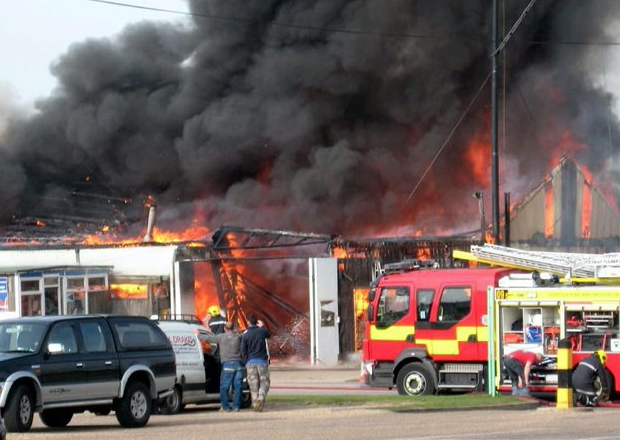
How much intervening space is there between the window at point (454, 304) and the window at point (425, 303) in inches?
8.2

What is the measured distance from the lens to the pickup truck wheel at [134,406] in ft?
57.5

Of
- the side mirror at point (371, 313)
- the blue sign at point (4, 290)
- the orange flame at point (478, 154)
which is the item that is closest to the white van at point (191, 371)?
the side mirror at point (371, 313)

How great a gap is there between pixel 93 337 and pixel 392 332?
7.70m

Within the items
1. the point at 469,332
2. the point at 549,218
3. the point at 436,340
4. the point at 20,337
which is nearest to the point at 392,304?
the point at 436,340

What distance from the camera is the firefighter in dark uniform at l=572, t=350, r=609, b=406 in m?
20.5

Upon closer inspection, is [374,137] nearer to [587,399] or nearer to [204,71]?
[204,71]

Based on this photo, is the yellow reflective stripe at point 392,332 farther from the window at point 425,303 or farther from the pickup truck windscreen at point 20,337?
the pickup truck windscreen at point 20,337

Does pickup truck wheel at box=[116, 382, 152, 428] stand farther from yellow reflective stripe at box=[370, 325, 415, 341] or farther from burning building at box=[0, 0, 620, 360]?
burning building at box=[0, 0, 620, 360]

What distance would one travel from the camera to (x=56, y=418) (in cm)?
1772

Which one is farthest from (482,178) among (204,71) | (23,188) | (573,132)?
(23,188)

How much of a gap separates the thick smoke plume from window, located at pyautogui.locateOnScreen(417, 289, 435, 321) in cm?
1630

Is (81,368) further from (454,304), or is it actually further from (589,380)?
(454,304)

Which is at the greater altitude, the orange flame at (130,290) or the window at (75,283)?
the window at (75,283)

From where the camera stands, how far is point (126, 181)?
45438mm
